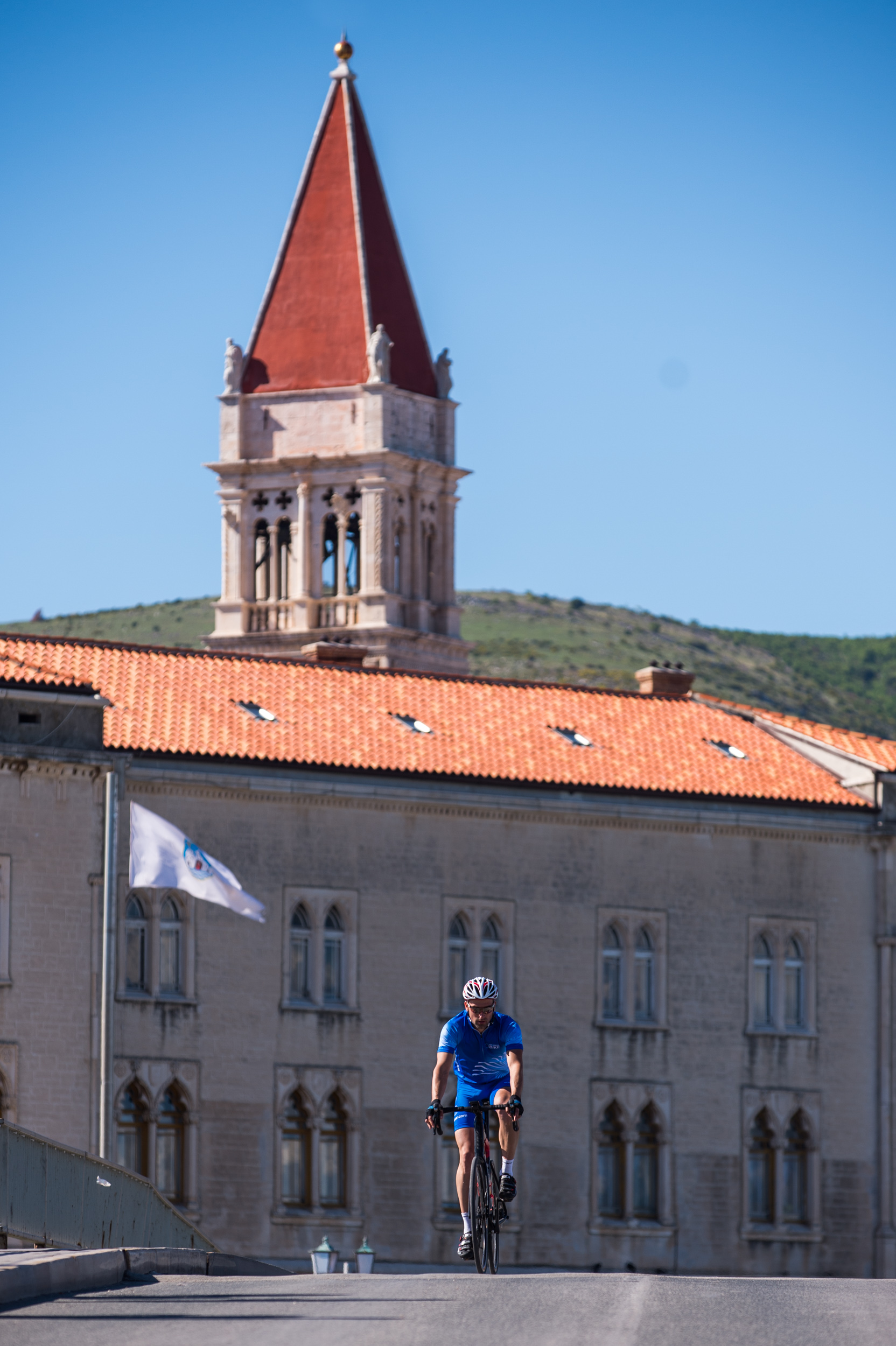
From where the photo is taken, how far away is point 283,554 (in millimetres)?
96438

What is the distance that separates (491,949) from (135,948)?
23.2ft

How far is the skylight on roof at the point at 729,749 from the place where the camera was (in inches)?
2373

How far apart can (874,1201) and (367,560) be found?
40.6 metres

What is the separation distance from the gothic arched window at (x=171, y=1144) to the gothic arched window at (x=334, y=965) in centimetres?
367

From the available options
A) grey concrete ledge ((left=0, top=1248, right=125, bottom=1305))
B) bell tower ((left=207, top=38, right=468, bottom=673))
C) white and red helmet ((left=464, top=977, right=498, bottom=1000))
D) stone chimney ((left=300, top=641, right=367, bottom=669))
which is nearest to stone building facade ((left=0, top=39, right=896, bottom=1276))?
stone chimney ((left=300, top=641, right=367, bottom=669))

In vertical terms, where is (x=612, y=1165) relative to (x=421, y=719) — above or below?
below

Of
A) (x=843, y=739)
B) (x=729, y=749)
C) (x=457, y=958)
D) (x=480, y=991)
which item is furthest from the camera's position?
(x=843, y=739)

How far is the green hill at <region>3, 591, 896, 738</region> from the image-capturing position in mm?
162250

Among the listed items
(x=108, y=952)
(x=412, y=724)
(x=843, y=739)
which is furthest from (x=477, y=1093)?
(x=843, y=739)

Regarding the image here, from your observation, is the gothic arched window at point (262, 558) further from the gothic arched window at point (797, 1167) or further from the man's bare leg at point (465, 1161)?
the man's bare leg at point (465, 1161)

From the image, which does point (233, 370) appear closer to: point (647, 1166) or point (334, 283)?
point (334, 283)

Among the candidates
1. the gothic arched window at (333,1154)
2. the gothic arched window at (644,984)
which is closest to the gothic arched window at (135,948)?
the gothic arched window at (333,1154)

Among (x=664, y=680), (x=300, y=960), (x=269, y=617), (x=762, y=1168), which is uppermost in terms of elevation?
(x=269, y=617)

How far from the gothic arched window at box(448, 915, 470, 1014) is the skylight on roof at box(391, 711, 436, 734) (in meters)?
4.15
